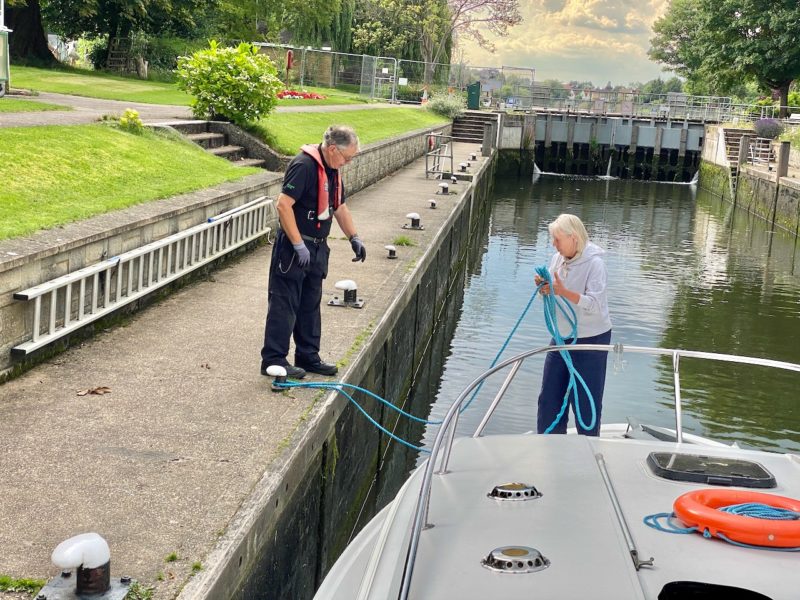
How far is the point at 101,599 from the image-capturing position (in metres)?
3.69

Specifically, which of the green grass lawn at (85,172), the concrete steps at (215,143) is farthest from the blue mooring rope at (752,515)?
the concrete steps at (215,143)

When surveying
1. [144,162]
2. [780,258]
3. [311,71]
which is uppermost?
[311,71]

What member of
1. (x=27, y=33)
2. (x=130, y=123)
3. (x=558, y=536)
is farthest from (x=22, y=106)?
(x=27, y=33)

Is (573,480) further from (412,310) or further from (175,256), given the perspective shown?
(412,310)

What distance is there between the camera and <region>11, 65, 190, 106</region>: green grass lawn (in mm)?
22692

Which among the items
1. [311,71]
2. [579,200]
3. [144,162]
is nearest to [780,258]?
[579,200]

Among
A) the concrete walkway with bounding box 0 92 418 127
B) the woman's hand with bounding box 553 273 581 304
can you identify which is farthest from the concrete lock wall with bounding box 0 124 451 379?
the woman's hand with bounding box 553 273 581 304

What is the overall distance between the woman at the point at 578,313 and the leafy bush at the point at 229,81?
33.3 ft

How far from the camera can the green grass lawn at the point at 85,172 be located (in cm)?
804

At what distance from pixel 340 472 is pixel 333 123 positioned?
1777 cm

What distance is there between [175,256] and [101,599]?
222 inches

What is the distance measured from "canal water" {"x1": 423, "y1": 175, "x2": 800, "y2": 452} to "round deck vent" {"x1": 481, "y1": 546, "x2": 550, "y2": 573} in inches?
87.6

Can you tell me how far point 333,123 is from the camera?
23844mm

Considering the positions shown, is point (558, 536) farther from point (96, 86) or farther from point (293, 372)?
point (96, 86)
